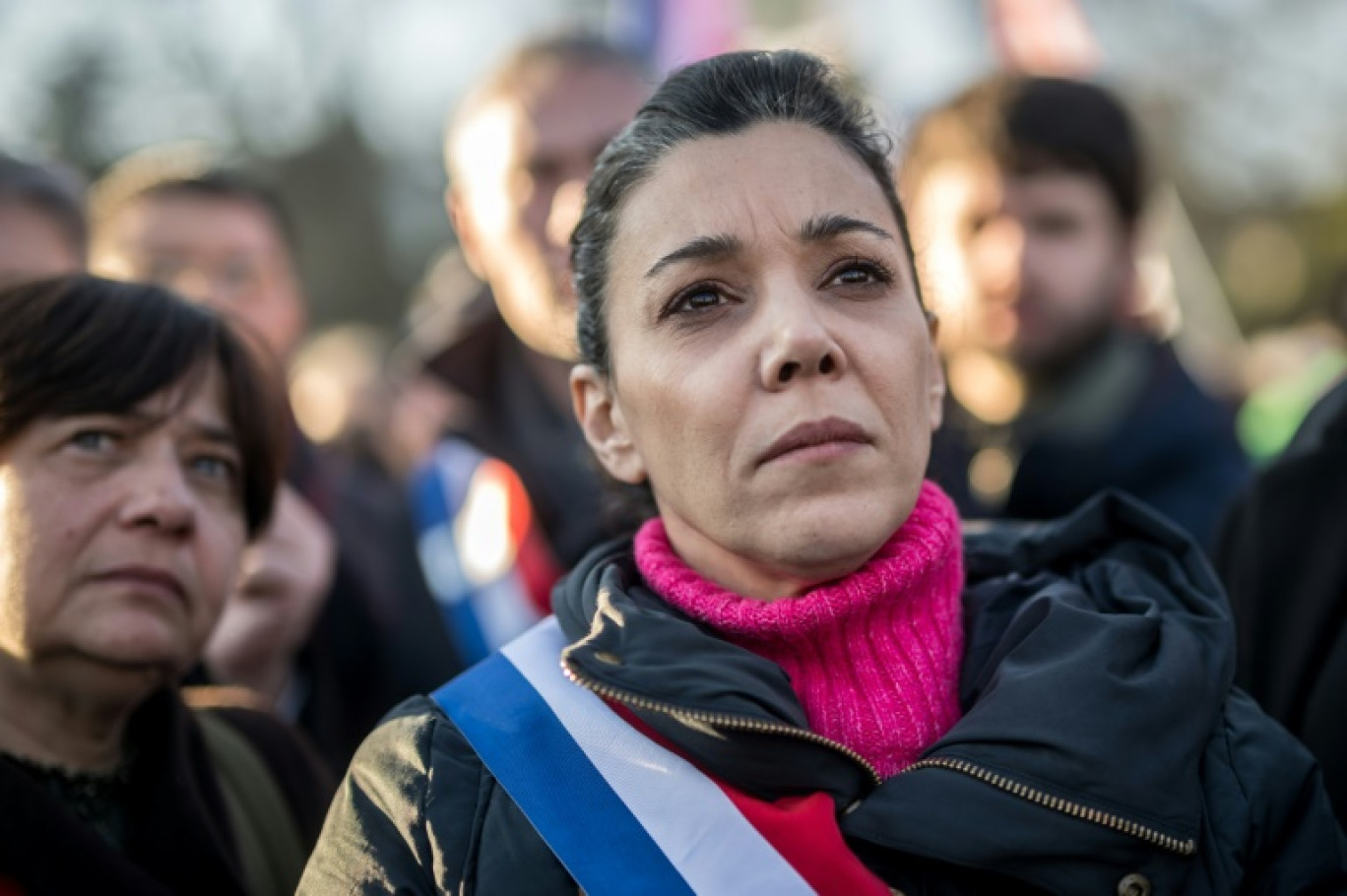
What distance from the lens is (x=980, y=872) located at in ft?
6.84

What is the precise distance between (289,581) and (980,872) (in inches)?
94.8

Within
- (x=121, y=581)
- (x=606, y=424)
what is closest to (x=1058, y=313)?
(x=606, y=424)

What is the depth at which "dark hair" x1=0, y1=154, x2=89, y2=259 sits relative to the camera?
13.4 ft

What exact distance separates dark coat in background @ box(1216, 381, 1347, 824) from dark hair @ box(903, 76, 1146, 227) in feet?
5.41

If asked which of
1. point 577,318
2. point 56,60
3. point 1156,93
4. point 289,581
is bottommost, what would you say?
point 1156,93

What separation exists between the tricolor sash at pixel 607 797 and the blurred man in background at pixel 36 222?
7.59 ft

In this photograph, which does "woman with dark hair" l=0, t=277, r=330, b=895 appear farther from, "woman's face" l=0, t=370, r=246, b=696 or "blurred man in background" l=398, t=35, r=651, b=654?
"blurred man in background" l=398, t=35, r=651, b=654

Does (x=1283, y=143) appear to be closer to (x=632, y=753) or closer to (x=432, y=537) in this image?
(x=432, y=537)

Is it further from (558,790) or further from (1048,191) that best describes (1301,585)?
(1048,191)

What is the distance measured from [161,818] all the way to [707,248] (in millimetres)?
1517

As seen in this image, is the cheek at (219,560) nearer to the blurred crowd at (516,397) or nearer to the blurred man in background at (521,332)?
the blurred crowd at (516,397)

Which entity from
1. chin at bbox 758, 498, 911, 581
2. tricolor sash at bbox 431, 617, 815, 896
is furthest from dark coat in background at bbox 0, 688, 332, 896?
chin at bbox 758, 498, 911, 581

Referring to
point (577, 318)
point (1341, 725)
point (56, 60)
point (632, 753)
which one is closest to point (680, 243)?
point (577, 318)

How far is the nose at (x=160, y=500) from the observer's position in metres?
2.74
